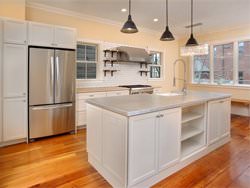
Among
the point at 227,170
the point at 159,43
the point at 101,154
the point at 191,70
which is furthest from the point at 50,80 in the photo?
the point at 191,70

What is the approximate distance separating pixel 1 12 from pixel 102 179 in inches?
138

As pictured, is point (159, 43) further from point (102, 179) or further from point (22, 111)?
point (102, 179)

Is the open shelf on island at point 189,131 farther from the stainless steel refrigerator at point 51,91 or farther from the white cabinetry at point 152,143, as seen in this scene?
the stainless steel refrigerator at point 51,91

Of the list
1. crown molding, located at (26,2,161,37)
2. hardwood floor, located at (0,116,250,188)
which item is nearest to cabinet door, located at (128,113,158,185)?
hardwood floor, located at (0,116,250,188)

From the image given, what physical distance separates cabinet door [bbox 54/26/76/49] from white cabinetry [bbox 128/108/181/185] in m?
2.63

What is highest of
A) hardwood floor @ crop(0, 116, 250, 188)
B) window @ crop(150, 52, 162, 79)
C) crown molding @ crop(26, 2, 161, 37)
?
crown molding @ crop(26, 2, 161, 37)

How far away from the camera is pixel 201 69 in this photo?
6.80 metres

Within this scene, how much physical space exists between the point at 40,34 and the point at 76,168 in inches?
101

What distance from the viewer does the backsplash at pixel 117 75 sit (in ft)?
16.7

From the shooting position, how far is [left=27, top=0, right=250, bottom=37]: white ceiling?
386 centimetres

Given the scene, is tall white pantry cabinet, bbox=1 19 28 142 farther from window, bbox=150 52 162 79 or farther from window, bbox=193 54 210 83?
window, bbox=193 54 210 83

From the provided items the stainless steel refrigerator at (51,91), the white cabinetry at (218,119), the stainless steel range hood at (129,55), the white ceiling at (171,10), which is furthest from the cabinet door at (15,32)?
the white cabinetry at (218,119)

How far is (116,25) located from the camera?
5375 mm

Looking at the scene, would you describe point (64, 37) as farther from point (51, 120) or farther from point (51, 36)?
point (51, 120)
